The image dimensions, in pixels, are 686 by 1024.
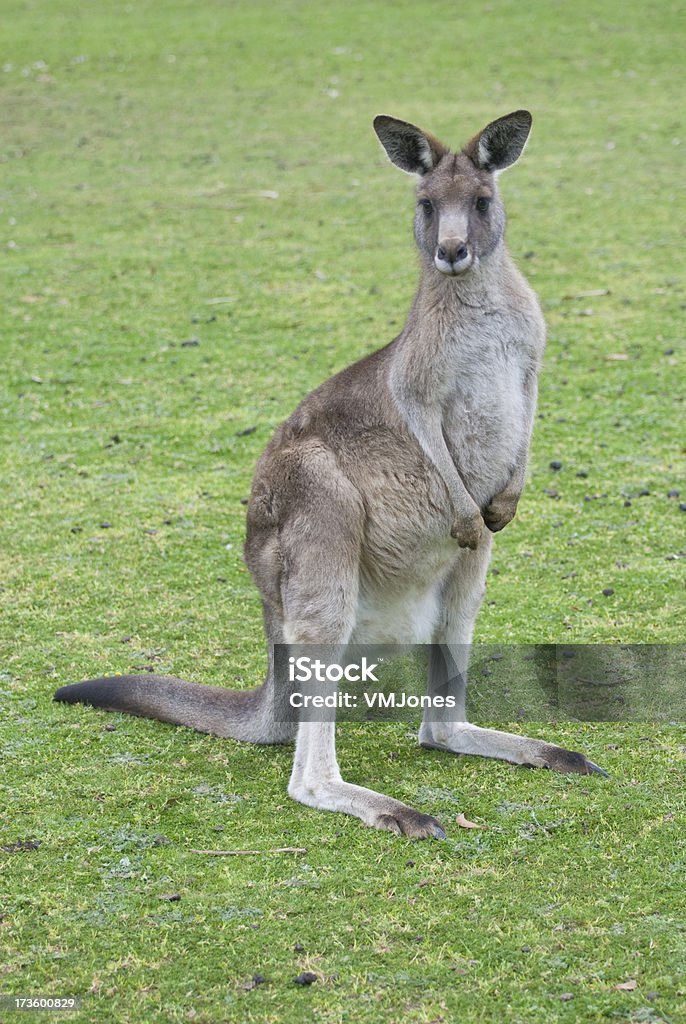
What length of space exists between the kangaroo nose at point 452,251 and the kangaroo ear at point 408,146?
28cm

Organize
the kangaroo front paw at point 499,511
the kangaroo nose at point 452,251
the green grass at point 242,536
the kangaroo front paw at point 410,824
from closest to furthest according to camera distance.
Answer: the green grass at point 242,536 → the kangaroo front paw at point 410,824 → the kangaroo nose at point 452,251 → the kangaroo front paw at point 499,511

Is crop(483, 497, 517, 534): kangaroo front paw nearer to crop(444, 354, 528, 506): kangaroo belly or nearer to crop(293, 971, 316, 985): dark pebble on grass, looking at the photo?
crop(444, 354, 528, 506): kangaroo belly

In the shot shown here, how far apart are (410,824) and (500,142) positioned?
66.7 inches

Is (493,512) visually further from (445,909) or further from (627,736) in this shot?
(445,909)

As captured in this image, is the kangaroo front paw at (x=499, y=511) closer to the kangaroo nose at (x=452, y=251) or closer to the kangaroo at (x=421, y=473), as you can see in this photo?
the kangaroo at (x=421, y=473)

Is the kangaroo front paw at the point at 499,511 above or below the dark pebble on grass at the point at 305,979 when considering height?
above

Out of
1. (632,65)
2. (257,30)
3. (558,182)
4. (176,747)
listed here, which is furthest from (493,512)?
(257,30)

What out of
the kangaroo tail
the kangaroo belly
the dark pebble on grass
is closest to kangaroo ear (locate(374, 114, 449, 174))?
the kangaroo belly

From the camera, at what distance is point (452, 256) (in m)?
3.19

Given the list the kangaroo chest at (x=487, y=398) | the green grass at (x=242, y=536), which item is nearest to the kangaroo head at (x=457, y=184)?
the kangaroo chest at (x=487, y=398)

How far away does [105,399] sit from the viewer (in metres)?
6.87

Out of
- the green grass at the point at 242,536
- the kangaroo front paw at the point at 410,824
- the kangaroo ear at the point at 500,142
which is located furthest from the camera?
the kangaroo ear at the point at 500,142

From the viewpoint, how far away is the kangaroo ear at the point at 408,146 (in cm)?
334

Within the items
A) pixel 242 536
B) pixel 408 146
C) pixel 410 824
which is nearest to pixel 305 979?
pixel 410 824
